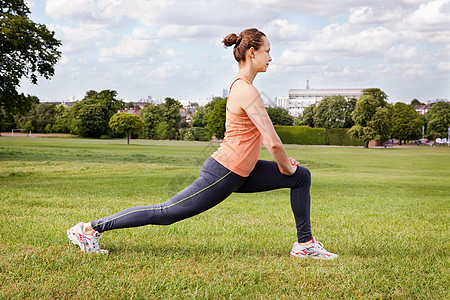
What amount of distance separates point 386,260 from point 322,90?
97499mm

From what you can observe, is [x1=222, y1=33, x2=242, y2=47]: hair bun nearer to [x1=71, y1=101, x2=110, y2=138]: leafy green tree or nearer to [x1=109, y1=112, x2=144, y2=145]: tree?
[x1=109, y1=112, x2=144, y2=145]: tree

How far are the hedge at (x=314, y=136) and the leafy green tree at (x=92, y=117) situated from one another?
2370cm

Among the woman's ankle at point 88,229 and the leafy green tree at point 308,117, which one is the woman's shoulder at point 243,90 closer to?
the woman's ankle at point 88,229

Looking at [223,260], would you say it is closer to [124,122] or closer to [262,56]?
[262,56]

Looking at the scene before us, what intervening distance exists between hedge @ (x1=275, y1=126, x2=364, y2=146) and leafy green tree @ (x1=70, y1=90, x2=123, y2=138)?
77.8 ft

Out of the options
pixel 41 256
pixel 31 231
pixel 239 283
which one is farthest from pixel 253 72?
pixel 31 231

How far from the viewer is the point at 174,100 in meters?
58.3

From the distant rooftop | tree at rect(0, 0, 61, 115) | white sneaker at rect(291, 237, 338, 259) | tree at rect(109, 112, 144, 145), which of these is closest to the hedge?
tree at rect(109, 112, 144, 145)

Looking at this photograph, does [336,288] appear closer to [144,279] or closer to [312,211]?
[144,279]

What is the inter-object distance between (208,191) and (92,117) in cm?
5122

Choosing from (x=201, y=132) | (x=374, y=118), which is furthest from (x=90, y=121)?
(x=201, y=132)

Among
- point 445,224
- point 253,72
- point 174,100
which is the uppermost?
point 174,100

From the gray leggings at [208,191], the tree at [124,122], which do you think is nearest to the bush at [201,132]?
the gray leggings at [208,191]

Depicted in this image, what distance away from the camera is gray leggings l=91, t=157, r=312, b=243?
11.9 ft
